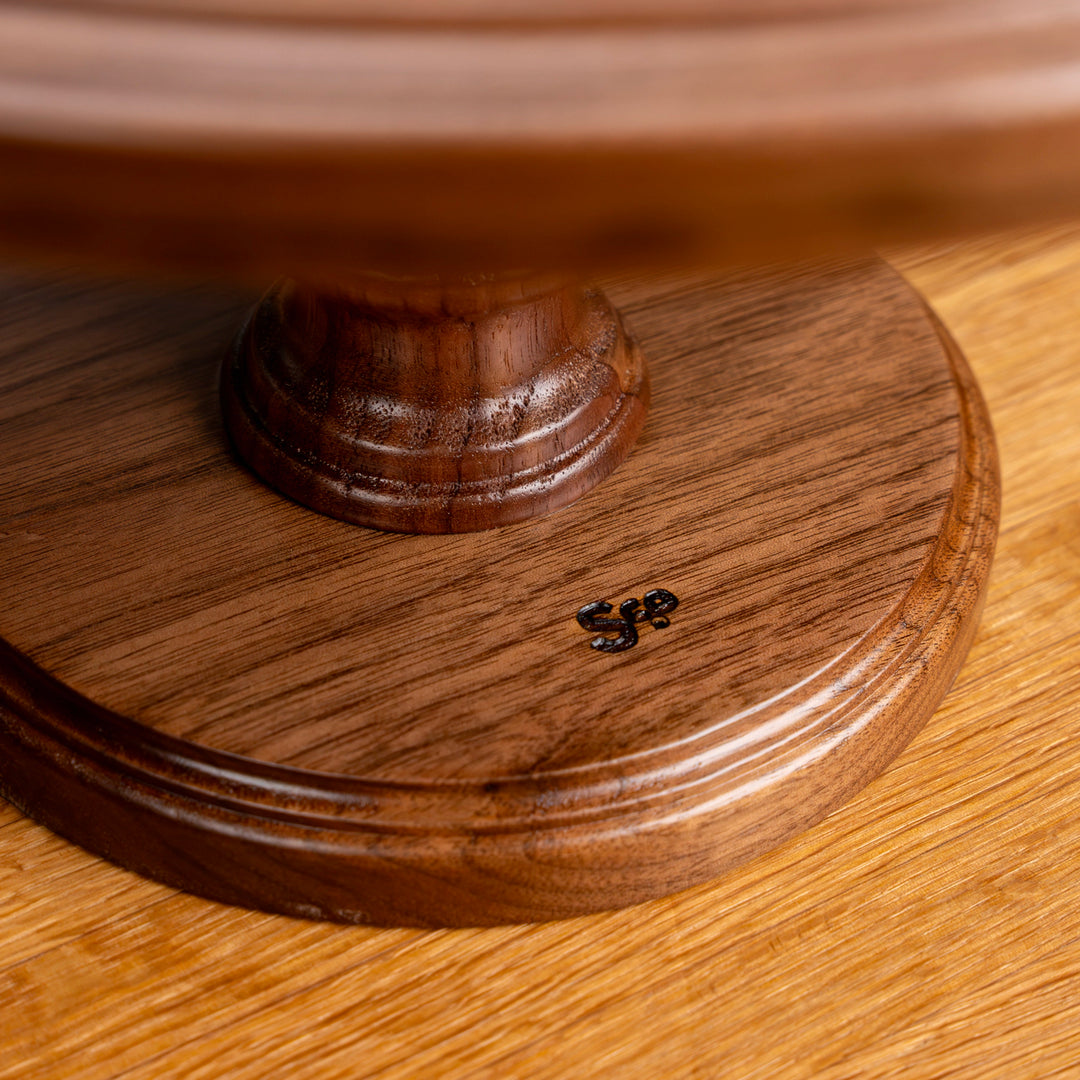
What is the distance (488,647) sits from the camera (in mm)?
465

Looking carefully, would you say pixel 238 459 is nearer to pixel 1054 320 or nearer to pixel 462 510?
pixel 462 510

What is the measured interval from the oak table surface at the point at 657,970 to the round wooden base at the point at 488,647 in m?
0.02

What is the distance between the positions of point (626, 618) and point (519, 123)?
285 millimetres

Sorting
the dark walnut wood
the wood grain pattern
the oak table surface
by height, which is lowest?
the oak table surface

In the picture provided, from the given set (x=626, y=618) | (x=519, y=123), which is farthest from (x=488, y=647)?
(x=519, y=123)

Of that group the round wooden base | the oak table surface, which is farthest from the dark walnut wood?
the oak table surface

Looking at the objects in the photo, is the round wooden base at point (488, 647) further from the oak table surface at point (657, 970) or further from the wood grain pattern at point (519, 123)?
the wood grain pattern at point (519, 123)

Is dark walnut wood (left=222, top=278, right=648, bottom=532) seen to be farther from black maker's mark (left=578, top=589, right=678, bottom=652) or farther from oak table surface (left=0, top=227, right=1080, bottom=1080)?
oak table surface (left=0, top=227, right=1080, bottom=1080)

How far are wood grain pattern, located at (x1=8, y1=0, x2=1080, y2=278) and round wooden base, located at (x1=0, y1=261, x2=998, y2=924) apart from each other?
9.3 inches

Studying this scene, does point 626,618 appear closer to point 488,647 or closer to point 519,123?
point 488,647

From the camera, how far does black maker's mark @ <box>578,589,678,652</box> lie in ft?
1.53

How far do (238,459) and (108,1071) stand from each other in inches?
9.7

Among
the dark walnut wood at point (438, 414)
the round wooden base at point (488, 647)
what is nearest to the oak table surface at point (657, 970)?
the round wooden base at point (488, 647)

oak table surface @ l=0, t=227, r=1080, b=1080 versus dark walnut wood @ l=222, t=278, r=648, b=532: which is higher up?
dark walnut wood @ l=222, t=278, r=648, b=532
